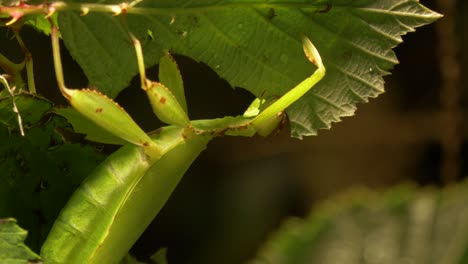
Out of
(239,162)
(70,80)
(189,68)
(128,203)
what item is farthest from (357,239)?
(239,162)

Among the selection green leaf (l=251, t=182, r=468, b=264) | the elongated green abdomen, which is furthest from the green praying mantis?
green leaf (l=251, t=182, r=468, b=264)

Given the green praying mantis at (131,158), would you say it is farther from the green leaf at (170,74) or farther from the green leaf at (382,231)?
the green leaf at (382,231)

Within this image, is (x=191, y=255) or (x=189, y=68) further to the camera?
(x=191, y=255)

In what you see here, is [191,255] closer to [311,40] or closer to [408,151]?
[408,151]

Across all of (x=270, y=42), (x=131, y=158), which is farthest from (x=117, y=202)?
(x=270, y=42)

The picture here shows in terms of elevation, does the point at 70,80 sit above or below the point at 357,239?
below

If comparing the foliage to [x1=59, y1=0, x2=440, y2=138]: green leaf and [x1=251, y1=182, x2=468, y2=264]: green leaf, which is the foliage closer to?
[x1=59, y1=0, x2=440, y2=138]: green leaf

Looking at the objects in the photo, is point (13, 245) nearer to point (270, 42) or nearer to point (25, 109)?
point (25, 109)
